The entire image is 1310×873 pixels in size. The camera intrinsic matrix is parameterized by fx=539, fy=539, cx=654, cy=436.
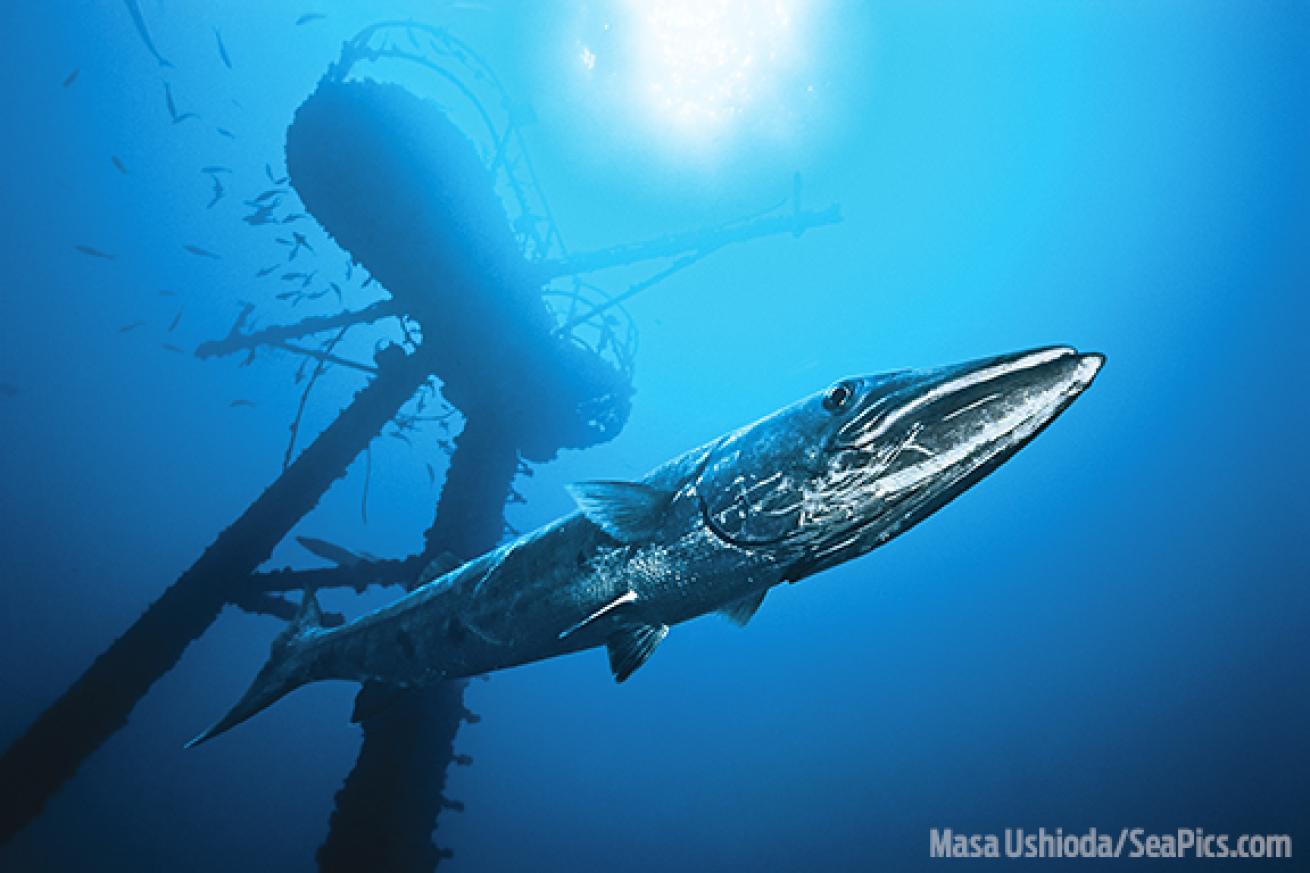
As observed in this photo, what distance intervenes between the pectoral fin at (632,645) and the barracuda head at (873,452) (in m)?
0.62

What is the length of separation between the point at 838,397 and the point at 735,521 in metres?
0.49

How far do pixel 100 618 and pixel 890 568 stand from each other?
148 ft

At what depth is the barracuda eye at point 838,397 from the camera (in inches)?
61.9

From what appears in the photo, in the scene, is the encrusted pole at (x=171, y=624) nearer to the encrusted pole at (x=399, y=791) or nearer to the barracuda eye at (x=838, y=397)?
the encrusted pole at (x=399, y=791)

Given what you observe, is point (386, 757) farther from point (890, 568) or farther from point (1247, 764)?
point (1247, 764)

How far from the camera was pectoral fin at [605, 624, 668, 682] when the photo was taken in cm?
206

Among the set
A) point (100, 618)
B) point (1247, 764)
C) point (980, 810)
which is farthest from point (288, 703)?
point (1247, 764)

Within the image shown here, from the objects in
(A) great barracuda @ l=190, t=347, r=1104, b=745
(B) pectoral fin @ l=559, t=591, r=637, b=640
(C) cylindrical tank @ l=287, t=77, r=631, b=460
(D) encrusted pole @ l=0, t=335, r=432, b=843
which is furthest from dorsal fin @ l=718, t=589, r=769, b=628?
(D) encrusted pole @ l=0, t=335, r=432, b=843

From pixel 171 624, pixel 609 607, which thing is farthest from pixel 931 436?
pixel 171 624

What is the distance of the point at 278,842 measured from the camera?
111 feet

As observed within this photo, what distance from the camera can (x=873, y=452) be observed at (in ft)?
4.56

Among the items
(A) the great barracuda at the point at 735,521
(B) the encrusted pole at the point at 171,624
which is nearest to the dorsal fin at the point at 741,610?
(A) the great barracuda at the point at 735,521

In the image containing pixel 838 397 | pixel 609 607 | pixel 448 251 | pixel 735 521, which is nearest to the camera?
pixel 838 397

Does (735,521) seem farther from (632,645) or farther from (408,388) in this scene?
(408,388)
